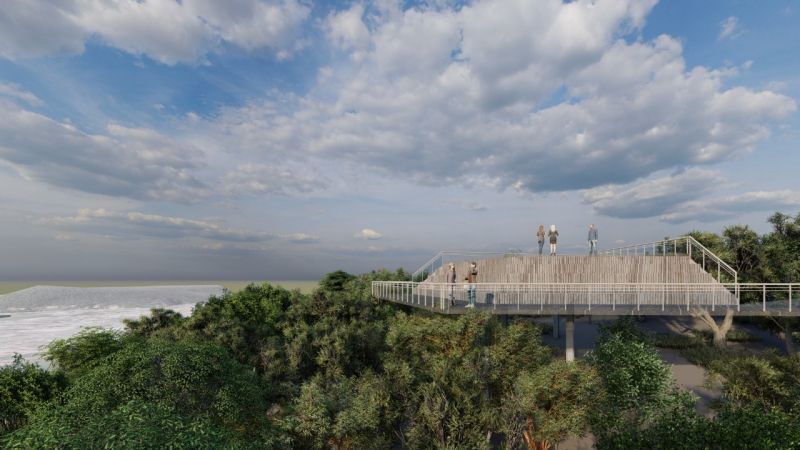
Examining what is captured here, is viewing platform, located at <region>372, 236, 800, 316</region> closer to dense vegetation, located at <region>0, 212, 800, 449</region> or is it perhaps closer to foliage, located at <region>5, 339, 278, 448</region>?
dense vegetation, located at <region>0, 212, 800, 449</region>

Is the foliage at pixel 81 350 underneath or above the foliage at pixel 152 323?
underneath

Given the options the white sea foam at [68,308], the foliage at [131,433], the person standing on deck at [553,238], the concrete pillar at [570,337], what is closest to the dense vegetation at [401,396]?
the foliage at [131,433]

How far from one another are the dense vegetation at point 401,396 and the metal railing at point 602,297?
2132 millimetres

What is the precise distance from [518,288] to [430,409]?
11973mm

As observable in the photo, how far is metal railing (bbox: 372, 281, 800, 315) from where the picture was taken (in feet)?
68.2

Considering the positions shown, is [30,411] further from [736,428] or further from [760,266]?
[760,266]

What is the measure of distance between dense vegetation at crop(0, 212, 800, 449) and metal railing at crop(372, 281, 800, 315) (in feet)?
7.00

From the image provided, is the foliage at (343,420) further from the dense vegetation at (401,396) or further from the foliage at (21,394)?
the foliage at (21,394)

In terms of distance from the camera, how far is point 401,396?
15.0 meters

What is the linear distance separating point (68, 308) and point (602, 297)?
318 ft

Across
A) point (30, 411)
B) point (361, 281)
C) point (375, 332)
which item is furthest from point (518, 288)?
point (30, 411)

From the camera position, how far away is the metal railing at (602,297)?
68.2 feet

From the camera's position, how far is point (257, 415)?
14008 mm

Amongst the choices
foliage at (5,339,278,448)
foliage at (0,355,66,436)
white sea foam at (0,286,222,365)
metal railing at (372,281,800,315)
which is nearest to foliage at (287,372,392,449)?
foliage at (5,339,278,448)
